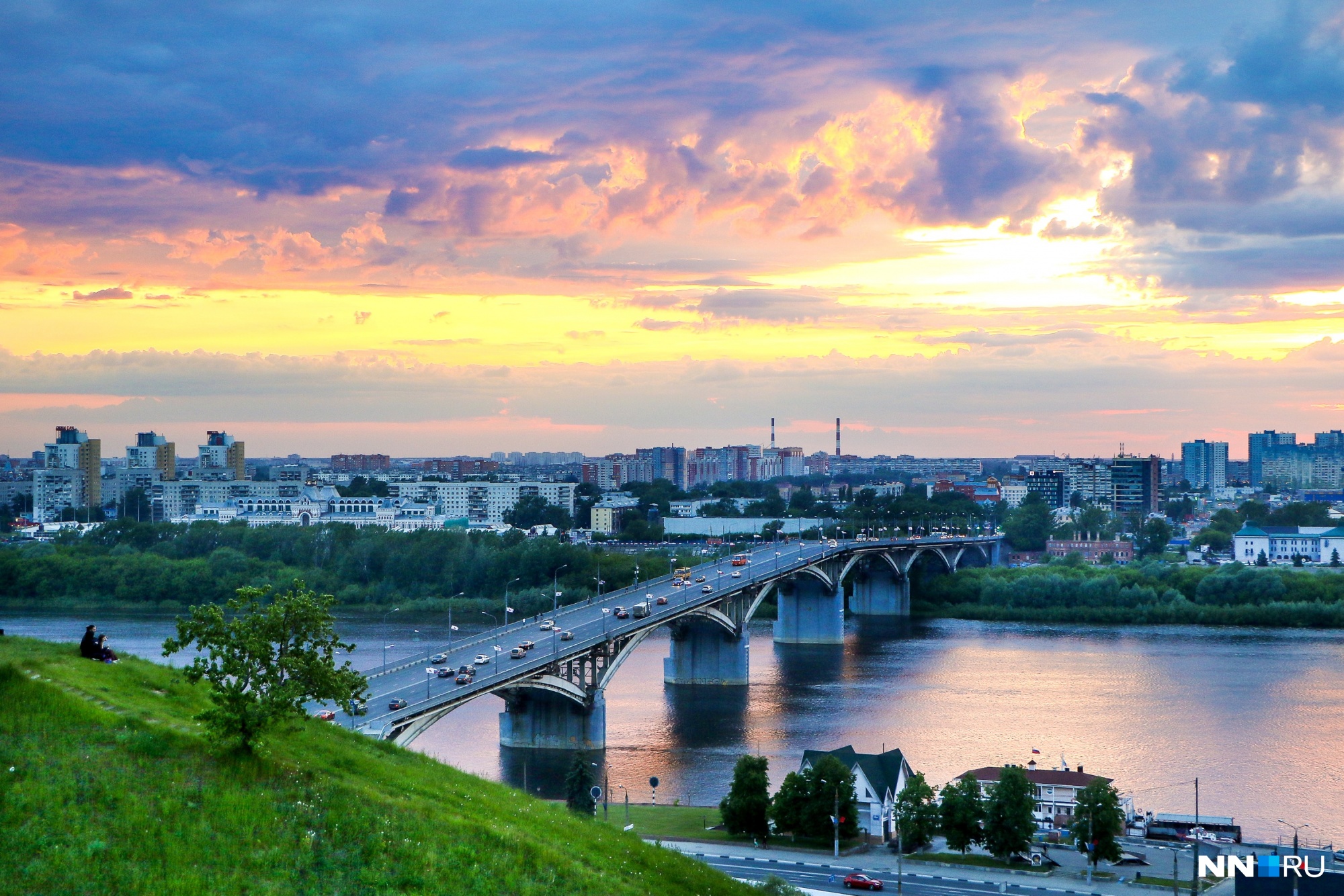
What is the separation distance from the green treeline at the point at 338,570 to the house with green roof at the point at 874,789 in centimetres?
3279

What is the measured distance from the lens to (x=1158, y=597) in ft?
201

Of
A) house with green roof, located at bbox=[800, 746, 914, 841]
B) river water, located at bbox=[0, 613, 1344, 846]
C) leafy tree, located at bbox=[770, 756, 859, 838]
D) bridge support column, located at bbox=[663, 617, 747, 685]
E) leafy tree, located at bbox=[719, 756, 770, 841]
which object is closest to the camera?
leafy tree, located at bbox=[770, 756, 859, 838]

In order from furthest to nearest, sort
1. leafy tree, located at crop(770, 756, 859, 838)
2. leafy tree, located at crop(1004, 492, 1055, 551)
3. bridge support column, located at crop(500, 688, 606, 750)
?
leafy tree, located at crop(1004, 492, 1055, 551) < bridge support column, located at crop(500, 688, 606, 750) < leafy tree, located at crop(770, 756, 859, 838)

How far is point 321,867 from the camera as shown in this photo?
438 inches

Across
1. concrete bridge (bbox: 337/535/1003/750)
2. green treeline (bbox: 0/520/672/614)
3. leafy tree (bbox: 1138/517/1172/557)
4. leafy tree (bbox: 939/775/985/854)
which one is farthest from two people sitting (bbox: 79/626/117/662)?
leafy tree (bbox: 1138/517/1172/557)

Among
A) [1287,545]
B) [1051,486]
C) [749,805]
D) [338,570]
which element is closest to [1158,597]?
[1287,545]

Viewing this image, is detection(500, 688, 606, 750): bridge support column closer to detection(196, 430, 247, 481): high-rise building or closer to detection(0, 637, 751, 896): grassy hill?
detection(0, 637, 751, 896): grassy hill

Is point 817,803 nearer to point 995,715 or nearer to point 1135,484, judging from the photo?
point 995,715

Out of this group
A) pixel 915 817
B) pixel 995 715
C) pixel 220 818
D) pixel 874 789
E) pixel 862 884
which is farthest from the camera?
pixel 995 715

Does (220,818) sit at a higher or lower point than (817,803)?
higher

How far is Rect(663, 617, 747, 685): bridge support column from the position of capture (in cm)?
4231

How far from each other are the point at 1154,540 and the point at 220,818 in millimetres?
83836

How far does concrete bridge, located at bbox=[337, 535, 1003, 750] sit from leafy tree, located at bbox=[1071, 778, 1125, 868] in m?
10.8

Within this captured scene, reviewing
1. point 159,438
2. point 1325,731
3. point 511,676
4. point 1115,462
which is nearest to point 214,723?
point 511,676
